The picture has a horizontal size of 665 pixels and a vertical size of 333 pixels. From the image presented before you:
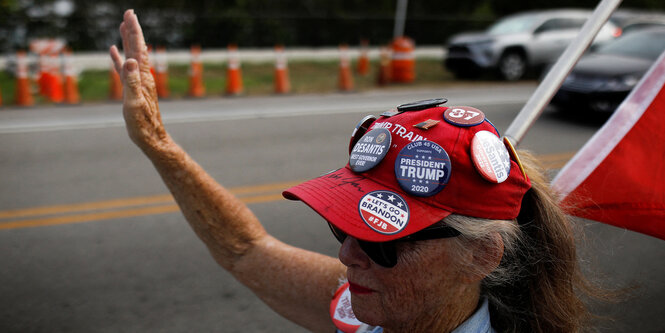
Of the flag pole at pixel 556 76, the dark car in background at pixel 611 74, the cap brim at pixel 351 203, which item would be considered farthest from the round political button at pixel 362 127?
the dark car in background at pixel 611 74

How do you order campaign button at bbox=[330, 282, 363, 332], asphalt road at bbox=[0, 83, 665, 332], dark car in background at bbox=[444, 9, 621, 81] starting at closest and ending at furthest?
1. campaign button at bbox=[330, 282, 363, 332]
2. asphalt road at bbox=[0, 83, 665, 332]
3. dark car in background at bbox=[444, 9, 621, 81]

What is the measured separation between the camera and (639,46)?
9.39m

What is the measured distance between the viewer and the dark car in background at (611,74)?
8.72 meters

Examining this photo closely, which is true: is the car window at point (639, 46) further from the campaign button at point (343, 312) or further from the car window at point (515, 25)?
the campaign button at point (343, 312)

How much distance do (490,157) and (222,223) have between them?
99cm

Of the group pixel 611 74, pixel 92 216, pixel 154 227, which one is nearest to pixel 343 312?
pixel 154 227

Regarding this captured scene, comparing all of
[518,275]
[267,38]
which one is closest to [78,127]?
[518,275]

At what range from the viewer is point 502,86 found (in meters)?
15.1

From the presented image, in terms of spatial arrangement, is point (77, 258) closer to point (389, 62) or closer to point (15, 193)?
point (15, 193)

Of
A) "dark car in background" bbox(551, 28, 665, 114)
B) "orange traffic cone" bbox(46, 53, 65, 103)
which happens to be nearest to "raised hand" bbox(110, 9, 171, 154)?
"dark car in background" bbox(551, 28, 665, 114)

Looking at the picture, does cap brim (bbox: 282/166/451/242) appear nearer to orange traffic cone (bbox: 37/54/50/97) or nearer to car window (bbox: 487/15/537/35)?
orange traffic cone (bbox: 37/54/50/97)

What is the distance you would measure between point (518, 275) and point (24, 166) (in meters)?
6.71

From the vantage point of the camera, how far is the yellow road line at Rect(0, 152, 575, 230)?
487 centimetres

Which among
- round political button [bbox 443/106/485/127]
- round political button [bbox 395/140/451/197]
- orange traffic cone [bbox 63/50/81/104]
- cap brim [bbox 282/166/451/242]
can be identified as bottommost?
orange traffic cone [bbox 63/50/81/104]
